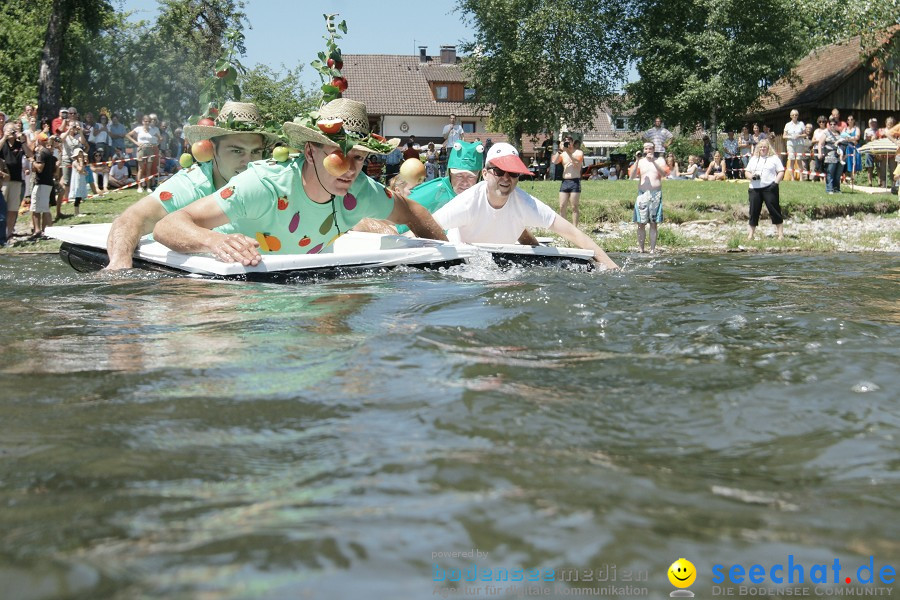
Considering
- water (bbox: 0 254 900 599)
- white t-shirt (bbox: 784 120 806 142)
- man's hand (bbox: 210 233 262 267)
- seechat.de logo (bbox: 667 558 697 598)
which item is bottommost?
seechat.de logo (bbox: 667 558 697 598)

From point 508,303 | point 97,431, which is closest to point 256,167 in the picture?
point 508,303

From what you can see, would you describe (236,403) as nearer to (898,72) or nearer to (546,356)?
(546,356)

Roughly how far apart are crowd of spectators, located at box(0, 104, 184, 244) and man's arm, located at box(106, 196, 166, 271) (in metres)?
7.16

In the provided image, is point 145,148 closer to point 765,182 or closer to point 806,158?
point 765,182

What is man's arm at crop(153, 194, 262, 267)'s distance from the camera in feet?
21.1

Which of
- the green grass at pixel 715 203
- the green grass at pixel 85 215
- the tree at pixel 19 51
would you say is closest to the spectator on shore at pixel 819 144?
the green grass at pixel 715 203

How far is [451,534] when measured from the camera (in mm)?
2396

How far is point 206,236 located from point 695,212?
A: 12411 millimetres

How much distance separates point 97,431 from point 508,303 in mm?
3028

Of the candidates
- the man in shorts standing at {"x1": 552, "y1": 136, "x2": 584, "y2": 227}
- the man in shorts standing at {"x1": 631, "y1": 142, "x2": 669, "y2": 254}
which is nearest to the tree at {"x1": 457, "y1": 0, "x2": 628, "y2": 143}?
the man in shorts standing at {"x1": 552, "y1": 136, "x2": 584, "y2": 227}

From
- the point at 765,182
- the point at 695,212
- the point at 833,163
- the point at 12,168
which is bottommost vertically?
the point at 695,212


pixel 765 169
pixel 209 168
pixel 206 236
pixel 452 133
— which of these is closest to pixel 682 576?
pixel 206 236

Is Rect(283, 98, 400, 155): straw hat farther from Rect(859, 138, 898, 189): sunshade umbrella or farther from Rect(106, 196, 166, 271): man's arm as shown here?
Rect(859, 138, 898, 189): sunshade umbrella

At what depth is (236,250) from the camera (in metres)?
6.44
